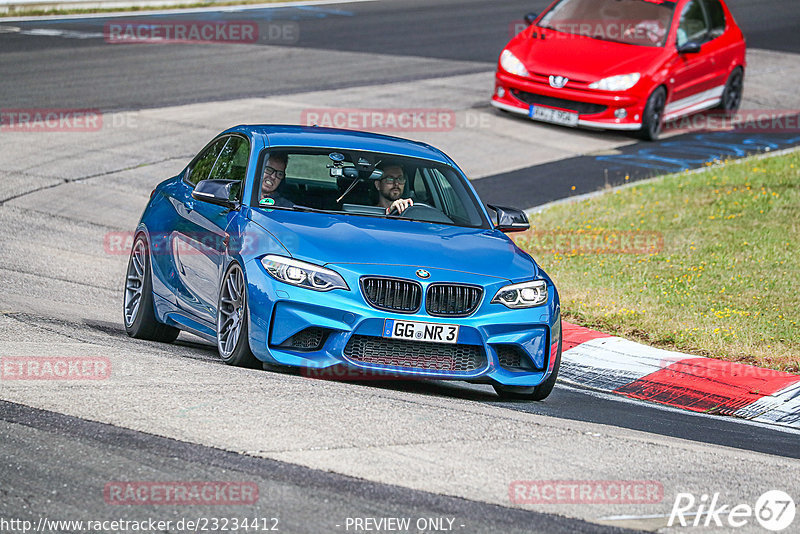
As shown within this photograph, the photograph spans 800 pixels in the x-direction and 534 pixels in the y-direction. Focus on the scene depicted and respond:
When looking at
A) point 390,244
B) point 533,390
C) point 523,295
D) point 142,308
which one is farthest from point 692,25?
point 390,244

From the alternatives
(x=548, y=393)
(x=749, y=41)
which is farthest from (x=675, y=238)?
(x=749, y=41)

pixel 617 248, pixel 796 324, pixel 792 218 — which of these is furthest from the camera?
pixel 792 218

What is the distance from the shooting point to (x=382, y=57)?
24766 mm

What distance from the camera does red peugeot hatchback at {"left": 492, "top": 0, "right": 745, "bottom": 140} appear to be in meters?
19.0

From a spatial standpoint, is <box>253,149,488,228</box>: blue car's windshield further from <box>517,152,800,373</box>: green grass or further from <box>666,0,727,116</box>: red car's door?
<box>666,0,727,116</box>: red car's door

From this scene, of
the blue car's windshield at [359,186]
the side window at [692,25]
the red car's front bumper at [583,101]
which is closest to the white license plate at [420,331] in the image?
the blue car's windshield at [359,186]

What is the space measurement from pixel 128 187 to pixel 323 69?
27.7 ft

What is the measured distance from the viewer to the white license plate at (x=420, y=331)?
738 cm

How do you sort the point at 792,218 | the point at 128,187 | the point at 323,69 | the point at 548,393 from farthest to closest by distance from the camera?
the point at 323,69 < the point at 128,187 < the point at 792,218 < the point at 548,393

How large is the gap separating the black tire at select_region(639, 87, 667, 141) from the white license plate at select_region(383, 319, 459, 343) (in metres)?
12.4

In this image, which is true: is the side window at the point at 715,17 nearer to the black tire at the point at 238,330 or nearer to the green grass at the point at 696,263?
the green grass at the point at 696,263

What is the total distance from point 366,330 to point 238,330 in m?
0.86

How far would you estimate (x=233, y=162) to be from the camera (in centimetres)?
905

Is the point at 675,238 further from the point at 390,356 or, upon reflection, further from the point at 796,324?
the point at 390,356
